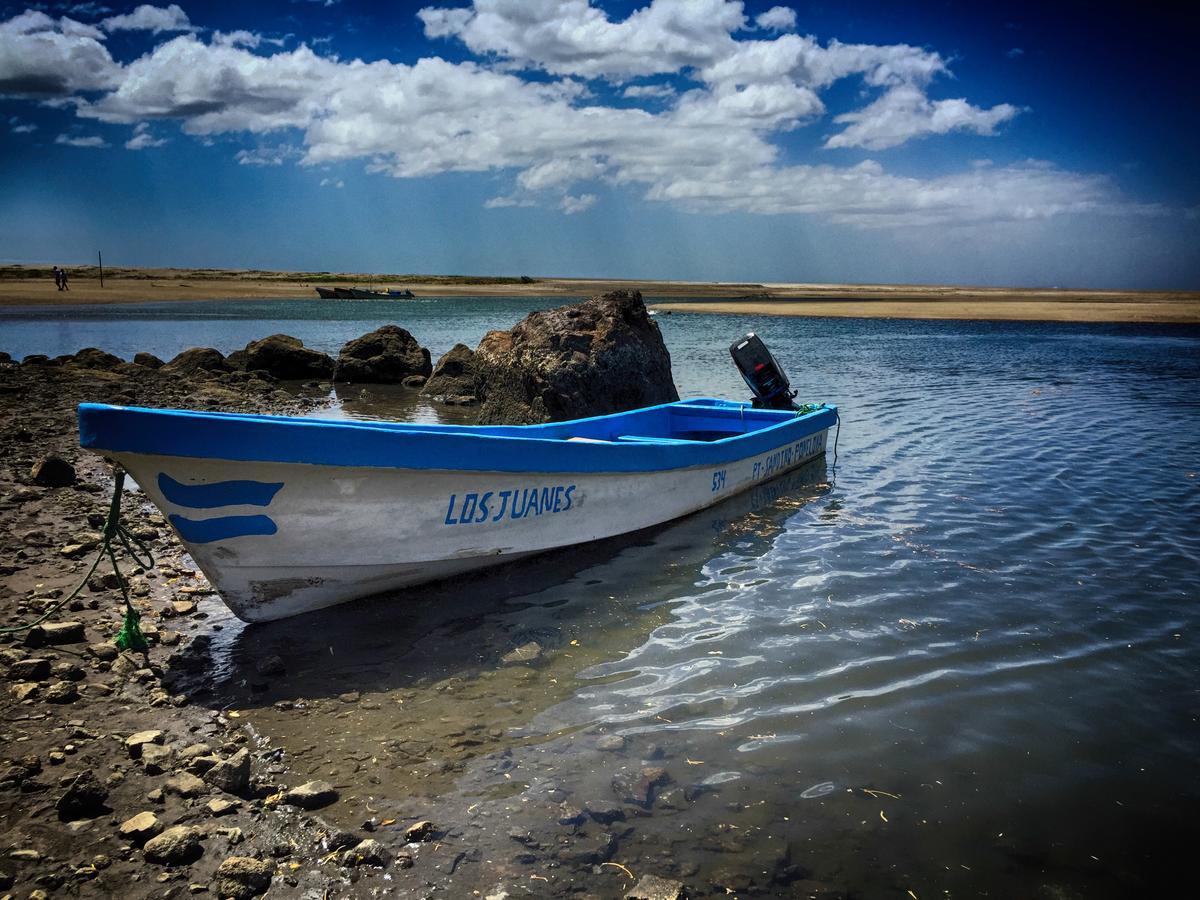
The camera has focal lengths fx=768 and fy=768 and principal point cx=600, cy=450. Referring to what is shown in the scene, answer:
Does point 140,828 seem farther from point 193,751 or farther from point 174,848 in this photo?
point 193,751

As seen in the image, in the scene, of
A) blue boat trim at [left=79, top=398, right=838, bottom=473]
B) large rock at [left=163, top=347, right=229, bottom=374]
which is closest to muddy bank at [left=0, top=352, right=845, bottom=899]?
blue boat trim at [left=79, top=398, right=838, bottom=473]

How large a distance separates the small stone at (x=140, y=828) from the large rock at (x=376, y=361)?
1747cm

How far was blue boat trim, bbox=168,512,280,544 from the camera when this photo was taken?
16.9ft

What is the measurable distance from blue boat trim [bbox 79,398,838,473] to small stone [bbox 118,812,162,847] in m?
2.19

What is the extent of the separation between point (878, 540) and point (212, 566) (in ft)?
20.2

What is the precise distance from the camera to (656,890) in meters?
3.19

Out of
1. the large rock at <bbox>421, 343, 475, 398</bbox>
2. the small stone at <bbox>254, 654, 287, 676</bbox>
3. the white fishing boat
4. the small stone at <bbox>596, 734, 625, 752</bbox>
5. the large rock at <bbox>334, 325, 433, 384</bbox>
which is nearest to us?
the small stone at <bbox>596, 734, 625, 752</bbox>

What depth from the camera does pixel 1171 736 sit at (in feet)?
15.0

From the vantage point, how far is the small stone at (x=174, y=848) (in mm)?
3262

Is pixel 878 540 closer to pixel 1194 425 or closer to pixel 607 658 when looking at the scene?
pixel 607 658

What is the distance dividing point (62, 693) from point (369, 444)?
2.31 m

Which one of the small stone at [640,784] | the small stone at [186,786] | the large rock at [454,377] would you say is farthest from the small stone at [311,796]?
the large rock at [454,377]

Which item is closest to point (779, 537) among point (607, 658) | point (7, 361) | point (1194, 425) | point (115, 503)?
point (607, 658)

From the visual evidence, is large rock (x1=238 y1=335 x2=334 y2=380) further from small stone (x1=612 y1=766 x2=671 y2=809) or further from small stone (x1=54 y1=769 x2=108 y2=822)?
small stone (x1=612 y1=766 x2=671 y2=809)
